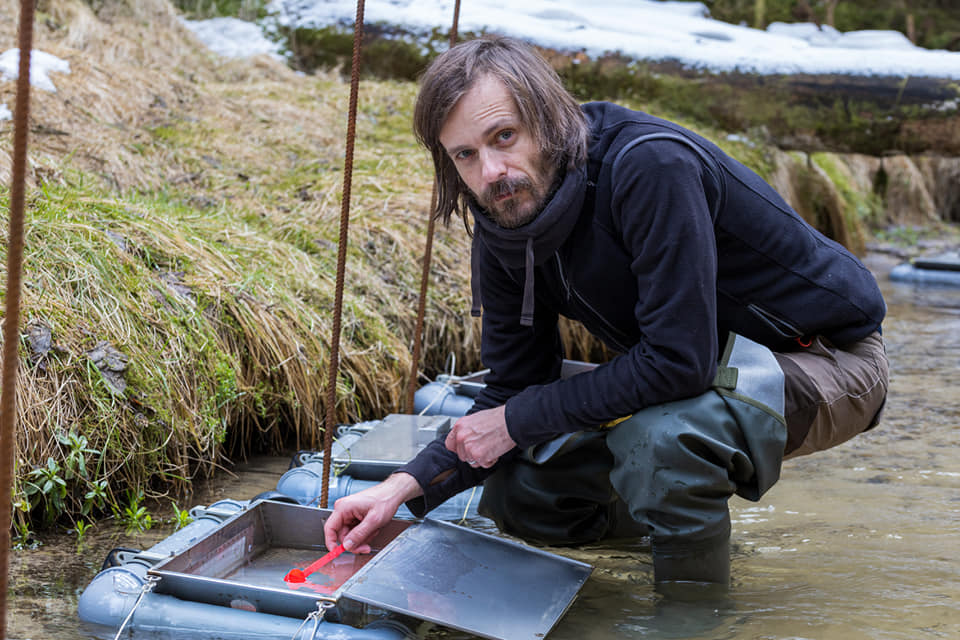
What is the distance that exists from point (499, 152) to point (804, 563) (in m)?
1.15

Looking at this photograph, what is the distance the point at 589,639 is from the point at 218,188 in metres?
3.00

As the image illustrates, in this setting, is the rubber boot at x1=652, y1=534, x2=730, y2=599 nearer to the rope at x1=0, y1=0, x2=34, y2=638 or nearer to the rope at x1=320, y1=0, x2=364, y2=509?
the rope at x1=320, y1=0, x2=364, y2=509

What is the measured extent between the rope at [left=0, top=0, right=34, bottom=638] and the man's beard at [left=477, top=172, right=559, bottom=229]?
2.80 feet

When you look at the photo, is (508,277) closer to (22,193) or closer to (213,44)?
(22,193)

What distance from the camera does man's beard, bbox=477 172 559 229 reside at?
1690mm

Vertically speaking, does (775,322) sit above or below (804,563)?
above

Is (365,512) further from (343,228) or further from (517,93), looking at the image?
(517,93)

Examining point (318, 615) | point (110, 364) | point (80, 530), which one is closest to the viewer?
point (318, 615)

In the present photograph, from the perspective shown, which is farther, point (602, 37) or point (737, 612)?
point (602, 37)

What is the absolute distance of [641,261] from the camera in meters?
1.63

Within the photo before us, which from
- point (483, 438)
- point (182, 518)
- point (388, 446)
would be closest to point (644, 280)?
point (483, 438)

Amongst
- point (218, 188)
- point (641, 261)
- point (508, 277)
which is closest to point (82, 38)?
point (218, 188)

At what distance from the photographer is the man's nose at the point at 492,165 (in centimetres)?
168

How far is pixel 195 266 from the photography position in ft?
9.43
